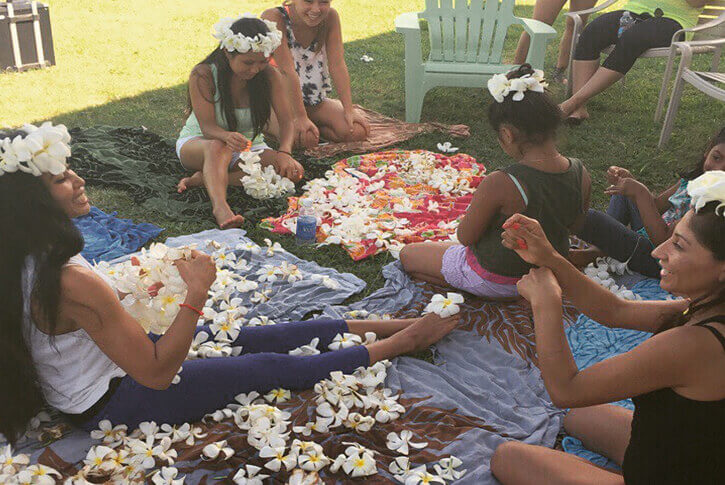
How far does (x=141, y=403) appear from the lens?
2.46m

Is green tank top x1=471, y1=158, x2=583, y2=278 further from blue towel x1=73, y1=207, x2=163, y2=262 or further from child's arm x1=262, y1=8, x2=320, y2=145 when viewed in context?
child's arm x1=262, y1=8, x2=320, y2=145

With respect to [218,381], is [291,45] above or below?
above

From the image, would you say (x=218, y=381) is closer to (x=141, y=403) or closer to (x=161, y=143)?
(x=141, y=403)

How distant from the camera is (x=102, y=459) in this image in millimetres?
2369

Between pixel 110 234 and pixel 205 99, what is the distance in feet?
3.81

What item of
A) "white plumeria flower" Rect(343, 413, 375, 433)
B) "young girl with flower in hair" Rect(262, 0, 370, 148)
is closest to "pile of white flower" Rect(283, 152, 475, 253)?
"young girl with flower in hair" Rect(262, 0, 370, 148)

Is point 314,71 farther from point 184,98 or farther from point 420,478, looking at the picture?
point 420,478

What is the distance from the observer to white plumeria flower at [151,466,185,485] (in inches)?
92.0

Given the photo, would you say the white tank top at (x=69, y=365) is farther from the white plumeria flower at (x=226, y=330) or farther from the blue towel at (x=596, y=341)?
the blue towel at (x=596, y=341)

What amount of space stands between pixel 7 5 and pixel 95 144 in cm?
259

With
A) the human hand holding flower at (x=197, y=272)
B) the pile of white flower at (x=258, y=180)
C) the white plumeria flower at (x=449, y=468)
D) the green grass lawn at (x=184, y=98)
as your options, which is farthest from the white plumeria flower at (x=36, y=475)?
the pile of white flower at (x=258, y=180)

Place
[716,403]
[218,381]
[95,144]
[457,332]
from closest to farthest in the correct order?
1. [716,403]
2. [218,381]
3. [457,332]
4. [95,144]

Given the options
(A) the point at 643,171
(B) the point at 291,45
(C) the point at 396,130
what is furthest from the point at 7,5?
(A) the point at 643,171

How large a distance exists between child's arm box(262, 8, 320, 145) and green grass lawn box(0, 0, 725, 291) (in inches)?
36.0
